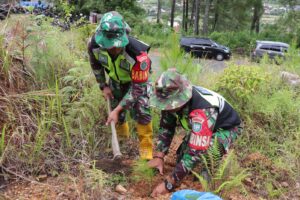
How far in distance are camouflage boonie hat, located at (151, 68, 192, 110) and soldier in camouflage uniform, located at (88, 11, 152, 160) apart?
475mm

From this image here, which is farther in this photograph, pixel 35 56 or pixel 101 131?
pixel 35 56

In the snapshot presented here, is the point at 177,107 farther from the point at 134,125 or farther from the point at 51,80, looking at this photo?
the point at 51,80

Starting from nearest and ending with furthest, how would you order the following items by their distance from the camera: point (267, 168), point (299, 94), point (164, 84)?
1. point (164, 84)
2. point (267, 168)
3. point (299, 94)

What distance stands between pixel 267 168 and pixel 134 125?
4.22 ft

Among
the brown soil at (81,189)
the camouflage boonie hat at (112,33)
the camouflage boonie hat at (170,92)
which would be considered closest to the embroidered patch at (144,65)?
the camouflage boonie hat at (112,33)

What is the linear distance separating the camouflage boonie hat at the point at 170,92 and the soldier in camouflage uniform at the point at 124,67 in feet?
1.56

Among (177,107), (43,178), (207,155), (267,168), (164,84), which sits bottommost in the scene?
(267,168)

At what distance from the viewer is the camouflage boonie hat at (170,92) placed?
235 cm

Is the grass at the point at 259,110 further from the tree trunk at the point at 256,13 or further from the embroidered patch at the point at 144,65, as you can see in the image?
the tree trunk at the point at 256,13

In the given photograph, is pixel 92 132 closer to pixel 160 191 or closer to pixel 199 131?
pixel 160 191

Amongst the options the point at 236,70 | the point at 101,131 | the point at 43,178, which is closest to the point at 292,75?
the point at 236,70

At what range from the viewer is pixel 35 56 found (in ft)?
11.8

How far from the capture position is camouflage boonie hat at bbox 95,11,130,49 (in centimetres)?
261

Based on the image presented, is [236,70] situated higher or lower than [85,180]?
higher
